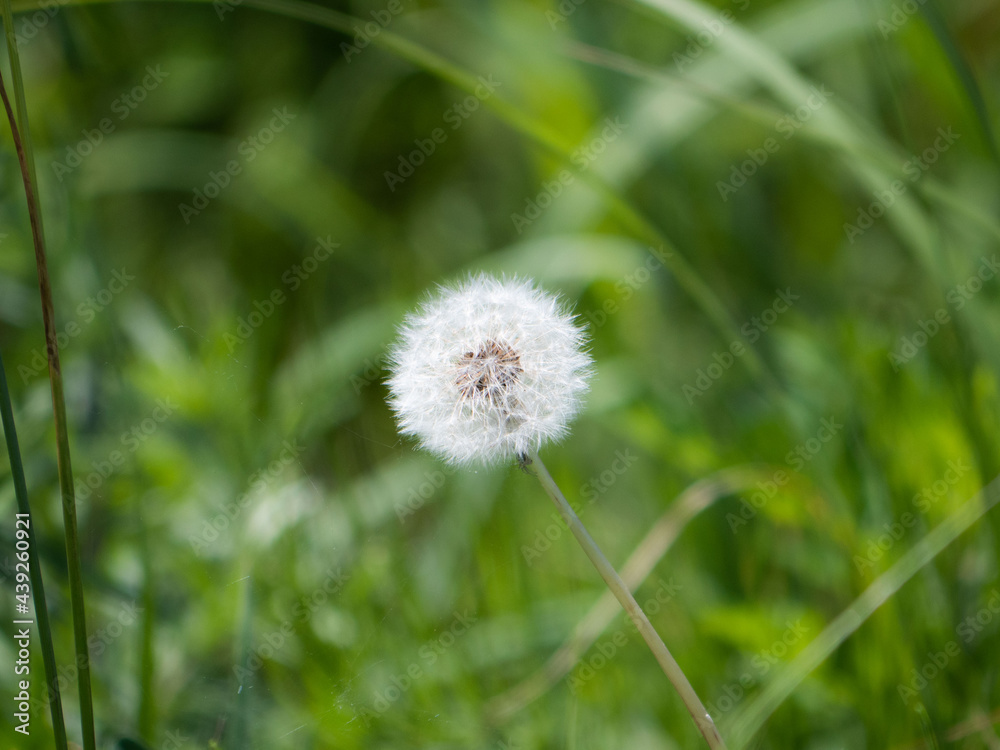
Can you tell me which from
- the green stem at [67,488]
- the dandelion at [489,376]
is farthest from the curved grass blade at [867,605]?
the green stem at [67,488]

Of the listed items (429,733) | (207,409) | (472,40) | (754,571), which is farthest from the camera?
(472,40)

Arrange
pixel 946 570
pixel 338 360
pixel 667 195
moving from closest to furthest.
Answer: pixel 946 570 → pixel 338 360 → pixel 667 195

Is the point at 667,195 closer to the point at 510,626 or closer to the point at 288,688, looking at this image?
the point at 510,626

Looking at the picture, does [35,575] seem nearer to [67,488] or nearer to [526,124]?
[67,488]

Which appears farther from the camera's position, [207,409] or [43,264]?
[207,409]

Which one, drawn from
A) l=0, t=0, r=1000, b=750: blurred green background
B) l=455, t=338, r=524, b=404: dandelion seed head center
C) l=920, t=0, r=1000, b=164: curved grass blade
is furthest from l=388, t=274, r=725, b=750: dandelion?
l=920, t=0, r=1000, b=164: curved grass blade

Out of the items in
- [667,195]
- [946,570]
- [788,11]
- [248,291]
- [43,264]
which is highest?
[248,291]

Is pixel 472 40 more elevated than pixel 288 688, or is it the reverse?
pixel 472 40

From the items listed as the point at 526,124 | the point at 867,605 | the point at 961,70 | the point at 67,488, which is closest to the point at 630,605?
the point at 67,488

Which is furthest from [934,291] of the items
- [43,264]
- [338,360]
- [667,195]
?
[43,264]
